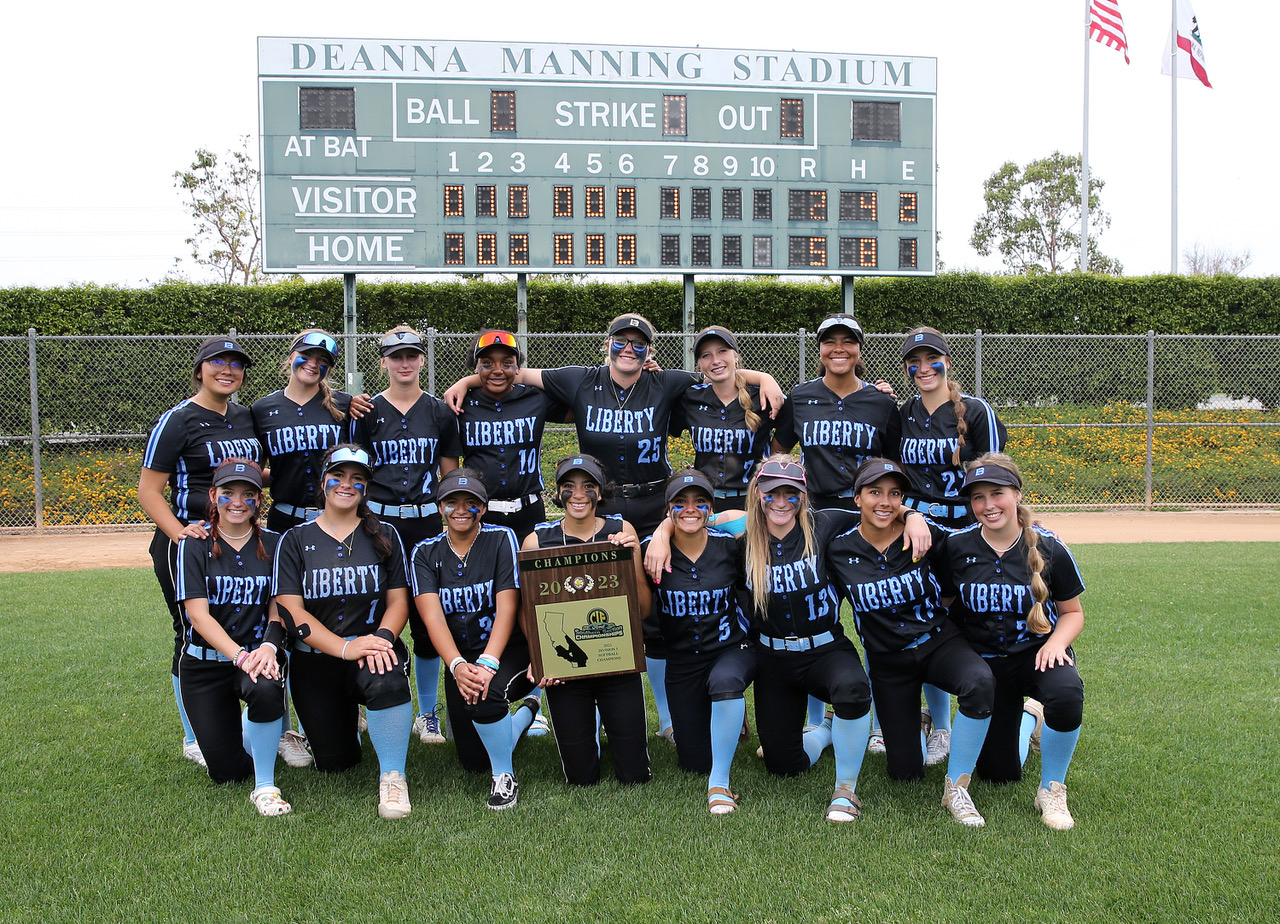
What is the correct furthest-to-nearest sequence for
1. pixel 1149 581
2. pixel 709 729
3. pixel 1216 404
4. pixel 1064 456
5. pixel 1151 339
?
pixel 1216 404, pixel 1064 456, pixel 1151 339, pixel 1149 581, pixel 709 729

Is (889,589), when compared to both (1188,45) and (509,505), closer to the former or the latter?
(509,505)

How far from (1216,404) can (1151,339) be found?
219 inches

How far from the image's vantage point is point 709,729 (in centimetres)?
439

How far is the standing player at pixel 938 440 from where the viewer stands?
14.8 ft

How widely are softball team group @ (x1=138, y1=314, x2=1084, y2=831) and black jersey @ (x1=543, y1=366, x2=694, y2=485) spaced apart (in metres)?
0.22

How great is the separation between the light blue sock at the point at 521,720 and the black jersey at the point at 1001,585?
207 centimetres

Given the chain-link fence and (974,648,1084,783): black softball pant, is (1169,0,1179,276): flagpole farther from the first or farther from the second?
(974,648,1084,783): black softball pant

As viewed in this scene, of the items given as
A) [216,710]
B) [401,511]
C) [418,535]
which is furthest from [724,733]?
[216,710]

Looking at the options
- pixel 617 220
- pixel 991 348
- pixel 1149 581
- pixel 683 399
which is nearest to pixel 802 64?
pixel 617 220

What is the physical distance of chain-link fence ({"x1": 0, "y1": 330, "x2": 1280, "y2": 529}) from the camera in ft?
41.4

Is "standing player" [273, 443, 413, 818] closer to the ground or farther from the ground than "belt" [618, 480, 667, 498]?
closer to the ground

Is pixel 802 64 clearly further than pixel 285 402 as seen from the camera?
Yes

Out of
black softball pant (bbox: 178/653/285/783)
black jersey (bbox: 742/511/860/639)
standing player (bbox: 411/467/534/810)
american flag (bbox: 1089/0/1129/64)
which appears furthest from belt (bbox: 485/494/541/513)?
american flag (bbox: 1089/0/1129/64)

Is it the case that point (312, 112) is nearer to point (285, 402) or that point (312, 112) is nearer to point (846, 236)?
point (846, 236)
